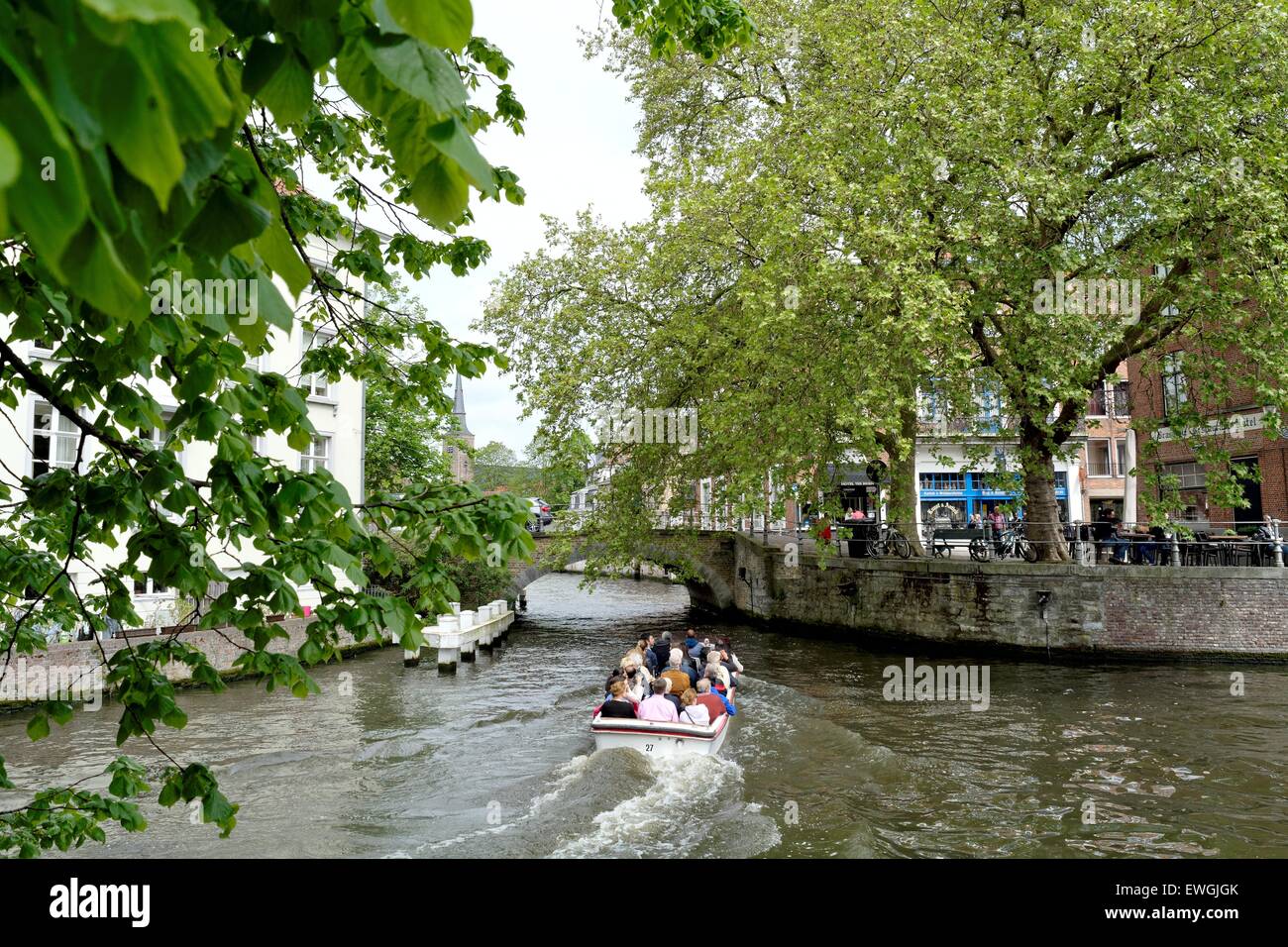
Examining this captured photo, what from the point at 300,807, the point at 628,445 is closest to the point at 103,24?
the point at 300,807

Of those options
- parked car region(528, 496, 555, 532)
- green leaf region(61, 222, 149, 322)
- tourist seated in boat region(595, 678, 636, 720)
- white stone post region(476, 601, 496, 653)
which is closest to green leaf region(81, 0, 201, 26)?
green leaf region(61, 222, 149, 322)

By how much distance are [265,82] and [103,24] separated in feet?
1.57


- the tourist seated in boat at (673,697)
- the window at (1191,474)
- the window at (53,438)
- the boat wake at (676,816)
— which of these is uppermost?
the window at (53,438)

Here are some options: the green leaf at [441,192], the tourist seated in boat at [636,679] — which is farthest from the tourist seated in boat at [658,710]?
the green leaf at [441,192]

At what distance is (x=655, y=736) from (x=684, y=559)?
44.1 feet

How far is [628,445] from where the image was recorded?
22.3m

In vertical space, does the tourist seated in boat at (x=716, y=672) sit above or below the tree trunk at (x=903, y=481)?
below

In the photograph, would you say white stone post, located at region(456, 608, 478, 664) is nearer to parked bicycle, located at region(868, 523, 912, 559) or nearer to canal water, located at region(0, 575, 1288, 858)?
canal water, located at region(0, 575, 1288, 858)

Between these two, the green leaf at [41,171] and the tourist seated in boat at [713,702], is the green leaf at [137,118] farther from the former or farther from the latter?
the tourist seated in boat at [713,702]

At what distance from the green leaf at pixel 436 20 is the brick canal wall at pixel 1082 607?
2159 centimetres

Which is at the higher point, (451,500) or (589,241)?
(589,241)
